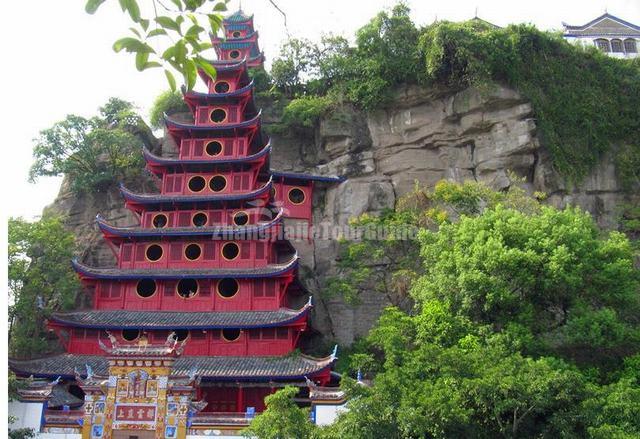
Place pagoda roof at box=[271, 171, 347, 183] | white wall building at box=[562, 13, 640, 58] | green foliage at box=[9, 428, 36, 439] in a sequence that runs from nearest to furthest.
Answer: green foliage at box=[9, 428, 36, 439] → pagoda roof at box=[271, 171, 347, 183] → white wall building at box=[562, 13, 640, 58]

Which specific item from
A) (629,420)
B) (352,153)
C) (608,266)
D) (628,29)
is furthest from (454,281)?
(628,29)

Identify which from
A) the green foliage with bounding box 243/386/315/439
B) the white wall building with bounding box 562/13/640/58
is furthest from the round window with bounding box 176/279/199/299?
the white wall building with bounding box 562/13/640/58

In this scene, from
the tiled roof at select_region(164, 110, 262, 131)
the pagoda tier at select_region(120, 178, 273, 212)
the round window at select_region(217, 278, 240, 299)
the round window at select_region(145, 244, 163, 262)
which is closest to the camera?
the round window at select_region(217, 278, 240, 299)

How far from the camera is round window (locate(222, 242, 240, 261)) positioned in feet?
78.4

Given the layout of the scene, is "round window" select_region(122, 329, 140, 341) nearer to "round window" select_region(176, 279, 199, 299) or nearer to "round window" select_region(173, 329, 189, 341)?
"round window" select_region(173, 329, 189, 341)

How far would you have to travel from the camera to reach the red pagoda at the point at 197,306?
17438 mm

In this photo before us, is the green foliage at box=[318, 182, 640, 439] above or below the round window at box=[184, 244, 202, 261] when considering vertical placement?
below

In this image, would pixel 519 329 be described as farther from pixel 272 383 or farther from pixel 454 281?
pixel 272 383

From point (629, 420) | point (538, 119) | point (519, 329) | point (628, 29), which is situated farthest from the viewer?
A: point (628, 29)

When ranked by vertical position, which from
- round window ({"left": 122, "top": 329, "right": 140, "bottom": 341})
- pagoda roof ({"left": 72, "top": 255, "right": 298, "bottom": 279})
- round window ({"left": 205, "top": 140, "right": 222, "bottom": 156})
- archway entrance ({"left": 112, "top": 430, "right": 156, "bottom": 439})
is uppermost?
round window ({"left": 205, "top": 140, "right": 222, "bottom": 156})

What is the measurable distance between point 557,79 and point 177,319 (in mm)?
21095

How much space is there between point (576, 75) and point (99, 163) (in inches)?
929

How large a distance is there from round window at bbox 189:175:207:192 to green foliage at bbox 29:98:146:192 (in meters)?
5.05

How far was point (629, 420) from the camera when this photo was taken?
518 inches
